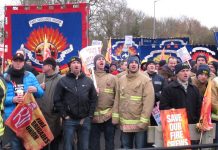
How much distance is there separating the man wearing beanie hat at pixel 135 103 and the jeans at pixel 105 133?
0.61 metres

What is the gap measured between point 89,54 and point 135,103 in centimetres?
145

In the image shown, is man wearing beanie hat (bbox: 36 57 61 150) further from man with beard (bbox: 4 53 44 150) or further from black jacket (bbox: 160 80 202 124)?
black jacket (bbox: 160 80 202 124)

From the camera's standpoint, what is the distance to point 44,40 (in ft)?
29.6

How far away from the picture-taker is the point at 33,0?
38.4 m

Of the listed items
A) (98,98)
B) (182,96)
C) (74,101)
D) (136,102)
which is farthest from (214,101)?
(74,101)

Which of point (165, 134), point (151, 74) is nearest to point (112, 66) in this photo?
point (151, 74)

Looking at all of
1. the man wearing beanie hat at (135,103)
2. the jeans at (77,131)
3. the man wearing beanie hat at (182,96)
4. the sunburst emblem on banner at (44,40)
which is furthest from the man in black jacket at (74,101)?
the sunburst emblem on banner at (44,40)

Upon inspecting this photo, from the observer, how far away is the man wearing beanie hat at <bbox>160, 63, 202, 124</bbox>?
6.21 meters

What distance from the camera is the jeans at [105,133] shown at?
292 inches

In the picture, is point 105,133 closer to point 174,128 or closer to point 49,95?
point 49,95

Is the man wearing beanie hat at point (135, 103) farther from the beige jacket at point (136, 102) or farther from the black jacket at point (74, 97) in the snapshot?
the black jacket at point (74, 97)

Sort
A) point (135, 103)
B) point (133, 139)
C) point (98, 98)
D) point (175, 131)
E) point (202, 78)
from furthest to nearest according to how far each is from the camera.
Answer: point (98, 98), point (133, 139), point (202, 78), point (135, 103), point (175, 131)

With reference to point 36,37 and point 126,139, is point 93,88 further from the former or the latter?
point 36,37

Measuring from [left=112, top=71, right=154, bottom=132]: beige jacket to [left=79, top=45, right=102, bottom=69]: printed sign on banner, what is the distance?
981 millimetres
